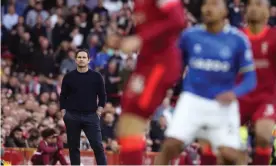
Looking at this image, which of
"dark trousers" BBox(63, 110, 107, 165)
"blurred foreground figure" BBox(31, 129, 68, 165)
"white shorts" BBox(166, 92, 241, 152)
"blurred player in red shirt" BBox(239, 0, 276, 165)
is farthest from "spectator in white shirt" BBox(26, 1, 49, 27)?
"white shorts" BBox(166, 92, 241, 152)

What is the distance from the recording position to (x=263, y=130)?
13695 millimetres

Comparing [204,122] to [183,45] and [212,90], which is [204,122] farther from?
[183,45]

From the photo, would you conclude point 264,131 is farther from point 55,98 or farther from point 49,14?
point 49,14

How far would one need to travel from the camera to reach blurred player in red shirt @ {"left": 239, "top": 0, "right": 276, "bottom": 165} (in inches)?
554

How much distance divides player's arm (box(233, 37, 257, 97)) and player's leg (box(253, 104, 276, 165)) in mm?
1643

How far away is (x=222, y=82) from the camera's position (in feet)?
38.9

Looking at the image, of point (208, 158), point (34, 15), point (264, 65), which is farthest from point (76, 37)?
point (208, 158)

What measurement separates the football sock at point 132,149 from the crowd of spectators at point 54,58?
10005mm

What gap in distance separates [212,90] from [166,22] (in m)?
0.91

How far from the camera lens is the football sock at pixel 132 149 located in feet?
38.4

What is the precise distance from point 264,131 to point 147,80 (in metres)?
2.60

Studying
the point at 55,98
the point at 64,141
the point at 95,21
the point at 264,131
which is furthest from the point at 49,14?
the point at 264,131

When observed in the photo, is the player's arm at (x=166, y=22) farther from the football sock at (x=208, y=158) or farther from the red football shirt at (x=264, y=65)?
the red football shirt at (x=264, y=65)

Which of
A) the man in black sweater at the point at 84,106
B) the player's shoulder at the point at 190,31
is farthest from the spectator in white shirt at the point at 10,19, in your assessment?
the player's shoulder at the point at 190,31
